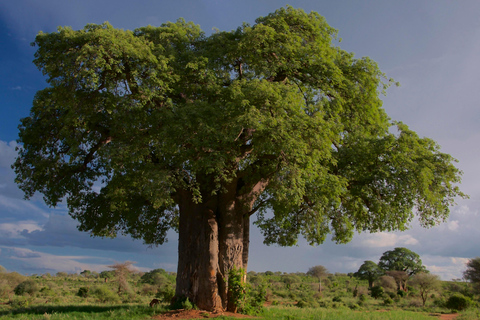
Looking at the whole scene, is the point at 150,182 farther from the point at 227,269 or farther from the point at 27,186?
the point at 27,186

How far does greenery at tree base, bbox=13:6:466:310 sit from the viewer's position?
464 inches

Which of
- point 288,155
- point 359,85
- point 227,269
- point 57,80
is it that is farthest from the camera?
point 359,85

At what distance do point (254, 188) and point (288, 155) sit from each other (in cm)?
325

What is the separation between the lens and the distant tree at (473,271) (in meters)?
34.8

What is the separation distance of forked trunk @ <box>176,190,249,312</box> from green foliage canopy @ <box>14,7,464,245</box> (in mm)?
765

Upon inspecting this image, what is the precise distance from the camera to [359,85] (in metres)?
15.7

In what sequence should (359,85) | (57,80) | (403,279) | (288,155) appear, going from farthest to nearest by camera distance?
(403,279) → (359,85) → (57,80) → (288,155)

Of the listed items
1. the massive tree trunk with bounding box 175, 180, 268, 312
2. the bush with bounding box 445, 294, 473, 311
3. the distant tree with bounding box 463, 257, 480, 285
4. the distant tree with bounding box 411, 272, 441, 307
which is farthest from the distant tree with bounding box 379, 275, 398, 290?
the massive tree trunk with bounding box 175, 180, 268, 312

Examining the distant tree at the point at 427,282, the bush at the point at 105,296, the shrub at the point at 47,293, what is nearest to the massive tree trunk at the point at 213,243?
the bush at the point at 105,296

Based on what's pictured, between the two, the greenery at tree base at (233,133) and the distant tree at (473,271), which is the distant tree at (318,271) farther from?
the greenery at tree base at (233,133)

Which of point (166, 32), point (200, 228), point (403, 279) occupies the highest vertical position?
point (166, 32)

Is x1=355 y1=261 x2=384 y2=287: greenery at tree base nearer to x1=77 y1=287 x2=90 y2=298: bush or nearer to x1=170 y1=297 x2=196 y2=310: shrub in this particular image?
x1=77 y1=287 x2=90 y2=298: bush

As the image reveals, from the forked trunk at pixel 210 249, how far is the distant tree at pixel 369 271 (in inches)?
1920

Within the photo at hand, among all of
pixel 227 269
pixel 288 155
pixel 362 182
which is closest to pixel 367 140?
→ pixel 362 182
